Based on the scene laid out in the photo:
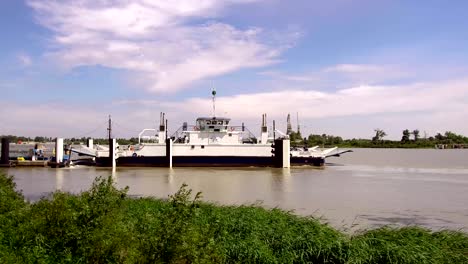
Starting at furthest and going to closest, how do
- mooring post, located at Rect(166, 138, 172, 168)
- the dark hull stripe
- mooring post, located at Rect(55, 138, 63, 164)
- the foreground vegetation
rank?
the dark hull stripe
mooring post, located at Rect(166, 138, 172, 168)
mooring post, located at Rect(55, 138, 63, 164)
the foreground vegetation

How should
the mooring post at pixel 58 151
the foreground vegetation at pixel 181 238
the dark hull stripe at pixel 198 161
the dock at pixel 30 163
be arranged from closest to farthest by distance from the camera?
1. the foreground vegetation at pixel 181 238
2. the mooring post at pixel 58 151
3. the dock at pixel 30 163
4. the dark hull stripe at pixel 198 161

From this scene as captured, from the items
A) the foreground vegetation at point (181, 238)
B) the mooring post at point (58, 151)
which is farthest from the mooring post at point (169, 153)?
the foreground vegetation at point (181, 238)

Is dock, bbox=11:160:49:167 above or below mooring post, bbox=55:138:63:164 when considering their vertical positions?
below

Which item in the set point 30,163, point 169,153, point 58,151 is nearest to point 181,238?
point 169,153

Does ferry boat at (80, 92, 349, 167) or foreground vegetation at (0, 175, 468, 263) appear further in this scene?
ferry boat at (80, 92, 349, 167)

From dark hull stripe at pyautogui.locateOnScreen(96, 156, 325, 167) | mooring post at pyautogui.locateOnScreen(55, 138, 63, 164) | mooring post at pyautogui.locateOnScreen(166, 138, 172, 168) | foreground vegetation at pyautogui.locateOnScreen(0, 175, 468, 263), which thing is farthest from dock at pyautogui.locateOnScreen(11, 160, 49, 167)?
foreground vegetation at pyautogui.locateOnScreen(0, 175, 468, 263)

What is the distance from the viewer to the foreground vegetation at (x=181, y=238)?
596cm

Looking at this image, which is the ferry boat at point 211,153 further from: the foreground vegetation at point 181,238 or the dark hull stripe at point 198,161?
the foreground vegetation at point 181,238

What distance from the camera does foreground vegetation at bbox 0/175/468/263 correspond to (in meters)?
5.96

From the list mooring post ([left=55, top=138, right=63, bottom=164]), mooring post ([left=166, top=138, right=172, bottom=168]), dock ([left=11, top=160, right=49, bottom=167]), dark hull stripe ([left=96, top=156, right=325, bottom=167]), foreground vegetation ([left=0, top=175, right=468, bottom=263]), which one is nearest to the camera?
foreground vegetation ([left=0, top=175, right=468, bottom=263])

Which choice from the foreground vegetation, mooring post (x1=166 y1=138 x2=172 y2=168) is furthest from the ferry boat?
the foreground vegetation

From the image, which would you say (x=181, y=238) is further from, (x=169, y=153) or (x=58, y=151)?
(x=58, y=151)

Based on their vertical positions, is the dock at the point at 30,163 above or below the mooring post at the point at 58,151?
below

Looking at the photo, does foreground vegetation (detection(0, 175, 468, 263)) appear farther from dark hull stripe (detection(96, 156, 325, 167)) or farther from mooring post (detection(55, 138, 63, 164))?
dark hull stripe (detection(96, 156, 325, 167))
